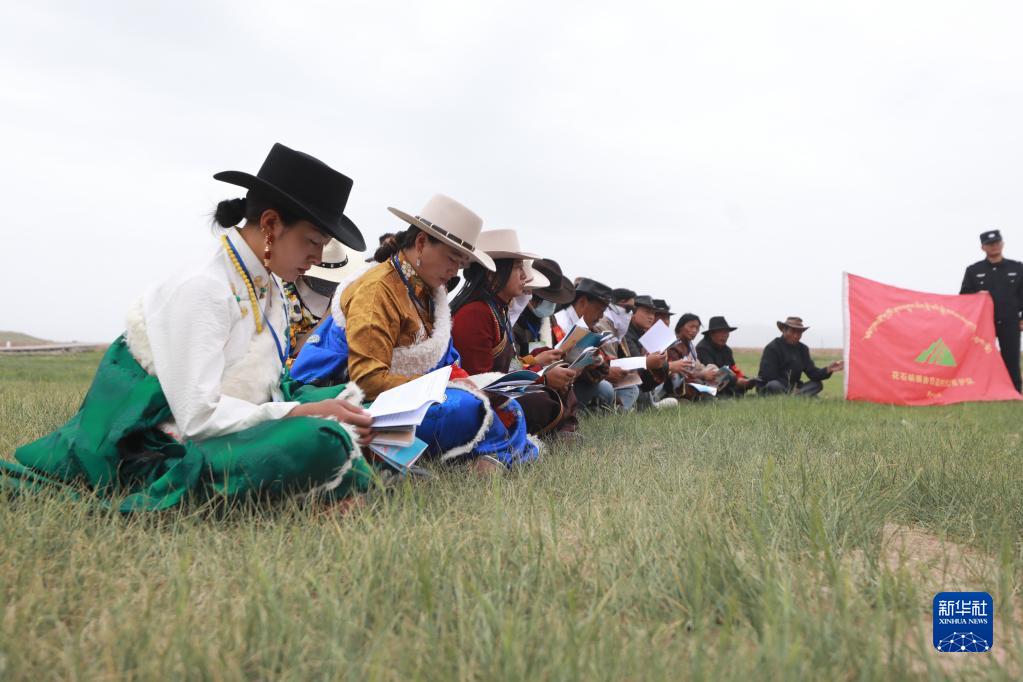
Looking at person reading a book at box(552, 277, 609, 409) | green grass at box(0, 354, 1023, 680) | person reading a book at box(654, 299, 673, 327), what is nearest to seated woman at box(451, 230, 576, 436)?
person reading a book at box(552, 277, 609, 409)

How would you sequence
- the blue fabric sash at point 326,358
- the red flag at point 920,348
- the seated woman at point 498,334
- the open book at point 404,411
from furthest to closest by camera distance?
1. the red flag at point 920,348
2. the seated woman at point 498,334
3. the blue fabric sash at point 326,358
4. the open book at point 404,411

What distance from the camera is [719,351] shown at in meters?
9.55

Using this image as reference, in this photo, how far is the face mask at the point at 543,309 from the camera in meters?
6.19

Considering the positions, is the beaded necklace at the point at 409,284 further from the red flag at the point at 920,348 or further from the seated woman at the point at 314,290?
the red flag at the point at 920,348

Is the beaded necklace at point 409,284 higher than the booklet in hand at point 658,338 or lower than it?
higher

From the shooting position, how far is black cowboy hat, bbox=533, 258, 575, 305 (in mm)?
6016

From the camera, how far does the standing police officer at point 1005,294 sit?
30.2ft

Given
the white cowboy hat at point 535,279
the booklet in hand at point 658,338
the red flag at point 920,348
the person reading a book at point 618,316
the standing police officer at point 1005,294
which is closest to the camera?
the white cowboy hat at point 535,279

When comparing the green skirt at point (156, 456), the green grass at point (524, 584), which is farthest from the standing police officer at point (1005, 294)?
the green skirt at point (156, 456)

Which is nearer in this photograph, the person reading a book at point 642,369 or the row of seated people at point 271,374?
the row of seated people at point 271,374

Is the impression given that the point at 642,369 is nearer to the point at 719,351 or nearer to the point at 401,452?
the point at 719,351

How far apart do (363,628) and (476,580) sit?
317mm

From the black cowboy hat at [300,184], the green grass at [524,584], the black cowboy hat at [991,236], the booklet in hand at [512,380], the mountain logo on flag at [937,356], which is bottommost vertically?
the green grass at [524,584]

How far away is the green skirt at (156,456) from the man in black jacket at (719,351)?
7362 mm
